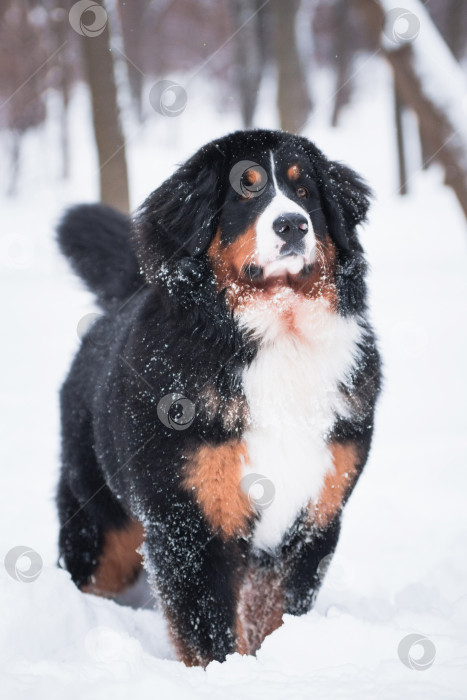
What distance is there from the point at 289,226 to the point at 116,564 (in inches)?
86.6

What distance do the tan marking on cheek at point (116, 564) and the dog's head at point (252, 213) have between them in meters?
1.51

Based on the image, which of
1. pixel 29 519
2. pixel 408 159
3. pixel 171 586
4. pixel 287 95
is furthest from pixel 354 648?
pixel 408 159

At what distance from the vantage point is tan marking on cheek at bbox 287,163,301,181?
321cm

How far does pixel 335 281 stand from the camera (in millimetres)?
3170

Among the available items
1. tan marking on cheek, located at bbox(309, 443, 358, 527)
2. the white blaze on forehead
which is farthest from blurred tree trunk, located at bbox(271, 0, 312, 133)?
tan marking on cheek, located at bbox(309, 443, 358, 527)

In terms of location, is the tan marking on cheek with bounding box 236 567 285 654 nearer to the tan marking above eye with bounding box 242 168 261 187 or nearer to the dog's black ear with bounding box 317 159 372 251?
the dog's black ear with bounding box 317 159 372 251

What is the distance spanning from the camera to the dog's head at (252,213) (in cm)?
290

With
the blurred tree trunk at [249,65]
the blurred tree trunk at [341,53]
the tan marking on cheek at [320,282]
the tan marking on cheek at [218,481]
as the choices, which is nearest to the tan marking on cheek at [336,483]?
the tan marking on cheek at [218,481]

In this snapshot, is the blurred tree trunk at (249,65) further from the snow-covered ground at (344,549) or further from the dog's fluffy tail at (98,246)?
the dog's fluffy tail at (98,246)

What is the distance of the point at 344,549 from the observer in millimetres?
4227

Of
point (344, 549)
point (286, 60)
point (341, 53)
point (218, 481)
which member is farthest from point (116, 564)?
point (341, 53)

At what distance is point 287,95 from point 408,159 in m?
→ 6.91

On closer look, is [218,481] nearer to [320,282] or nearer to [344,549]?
[320,282]

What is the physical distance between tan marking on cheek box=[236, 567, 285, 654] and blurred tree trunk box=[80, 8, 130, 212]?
17.4ft
